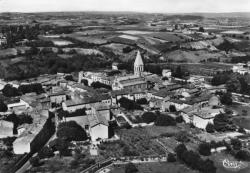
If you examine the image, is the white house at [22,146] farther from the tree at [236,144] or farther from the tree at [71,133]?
the tree at [236,144]

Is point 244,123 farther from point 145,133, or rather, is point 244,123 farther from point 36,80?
point 36,80

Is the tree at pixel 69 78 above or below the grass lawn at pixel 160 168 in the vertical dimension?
above

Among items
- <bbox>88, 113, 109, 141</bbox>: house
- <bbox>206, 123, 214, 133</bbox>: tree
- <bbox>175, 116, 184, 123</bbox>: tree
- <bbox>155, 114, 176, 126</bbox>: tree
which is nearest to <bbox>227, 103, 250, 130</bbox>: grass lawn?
<bbox>206, 123, 214, 133</bbox>: tree

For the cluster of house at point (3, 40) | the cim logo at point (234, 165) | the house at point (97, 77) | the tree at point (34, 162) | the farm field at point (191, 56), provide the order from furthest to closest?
the cluster of house at point (3, 40) → the farm field at point (191, 56) → the house at point (97, 77) → the tree at point (34, 162) → the cim logo at point (234, 165)

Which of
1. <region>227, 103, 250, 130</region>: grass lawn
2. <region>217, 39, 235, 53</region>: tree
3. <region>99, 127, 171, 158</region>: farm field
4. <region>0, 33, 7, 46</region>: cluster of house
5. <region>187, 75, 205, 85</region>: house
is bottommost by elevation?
<region>99, 127, 171, 158</region>: farm field

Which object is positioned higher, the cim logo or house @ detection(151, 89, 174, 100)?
house @ detection(151, 89, 174, 100)

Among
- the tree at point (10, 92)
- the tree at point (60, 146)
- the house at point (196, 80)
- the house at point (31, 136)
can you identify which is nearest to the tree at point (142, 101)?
the house at point (196, 80)

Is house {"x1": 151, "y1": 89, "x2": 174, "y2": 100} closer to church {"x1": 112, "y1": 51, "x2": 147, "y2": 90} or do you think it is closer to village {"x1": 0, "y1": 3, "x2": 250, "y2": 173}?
village {"x1": 0, "y1": 3, "x2": 250, "y2": 173}

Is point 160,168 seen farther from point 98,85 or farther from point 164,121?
point 98,85
